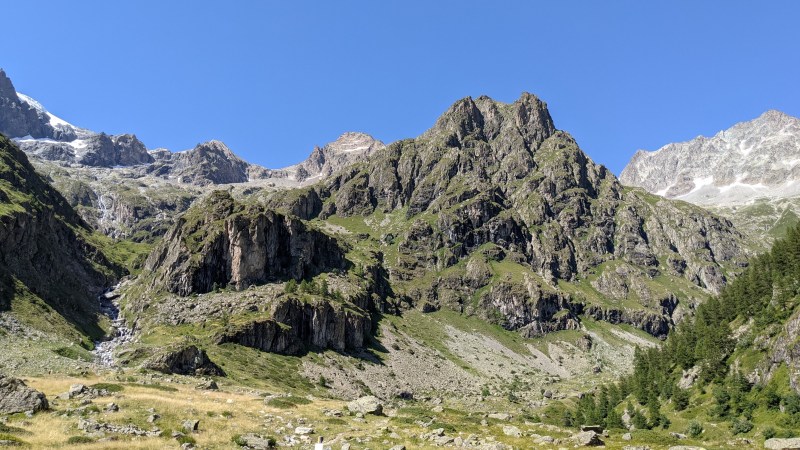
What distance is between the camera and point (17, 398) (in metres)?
38.1

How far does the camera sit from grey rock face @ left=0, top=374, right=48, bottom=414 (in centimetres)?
3725

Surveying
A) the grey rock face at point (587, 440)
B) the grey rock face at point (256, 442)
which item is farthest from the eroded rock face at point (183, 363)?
the grey rock face at point (587, 440)

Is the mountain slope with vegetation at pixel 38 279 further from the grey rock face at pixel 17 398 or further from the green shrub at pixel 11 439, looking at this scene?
the green shrub at pixel 11 439

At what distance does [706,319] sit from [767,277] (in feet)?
77.8

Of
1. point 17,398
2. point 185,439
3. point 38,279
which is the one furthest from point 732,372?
point 38,279

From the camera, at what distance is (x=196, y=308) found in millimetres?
172500

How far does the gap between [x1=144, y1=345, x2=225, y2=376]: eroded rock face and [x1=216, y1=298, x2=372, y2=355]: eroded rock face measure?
107ft

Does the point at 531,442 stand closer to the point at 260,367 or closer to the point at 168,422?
the point at 168,422

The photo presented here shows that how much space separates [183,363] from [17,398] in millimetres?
72589

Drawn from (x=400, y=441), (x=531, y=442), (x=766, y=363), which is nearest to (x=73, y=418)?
(x=400, y=441)

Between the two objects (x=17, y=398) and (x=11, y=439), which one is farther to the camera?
(x=17, y=398)

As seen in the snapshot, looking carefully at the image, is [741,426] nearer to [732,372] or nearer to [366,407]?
[732,372]

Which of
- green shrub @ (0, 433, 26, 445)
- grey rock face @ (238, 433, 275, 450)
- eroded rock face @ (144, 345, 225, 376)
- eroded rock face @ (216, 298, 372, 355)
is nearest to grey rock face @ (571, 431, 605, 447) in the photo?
grey rock face @ (238, 433, 275, 450)

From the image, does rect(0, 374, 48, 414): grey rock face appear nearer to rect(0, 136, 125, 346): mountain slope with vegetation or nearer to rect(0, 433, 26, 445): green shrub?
rect(0, 433, 26, 445): green shrub
